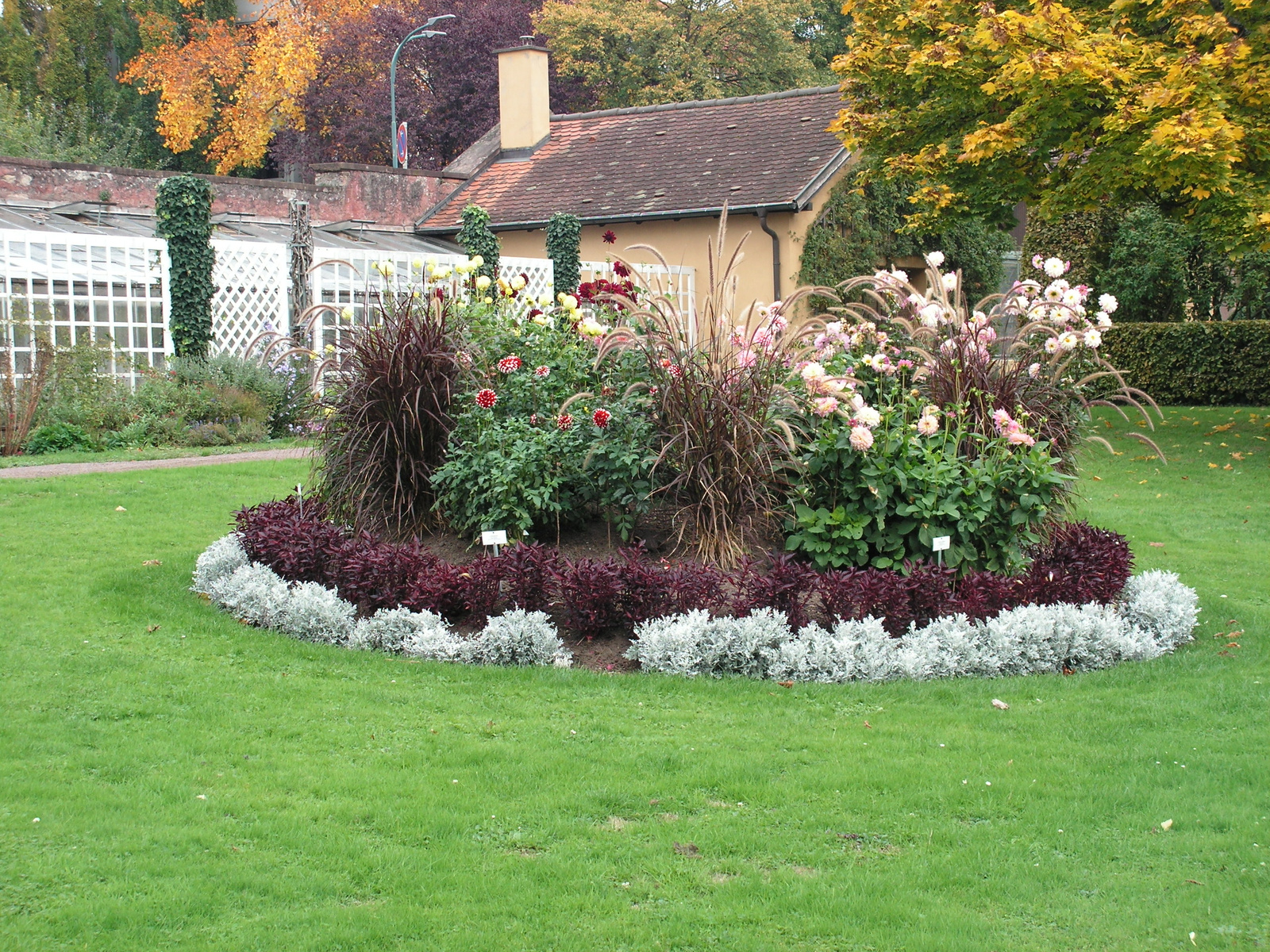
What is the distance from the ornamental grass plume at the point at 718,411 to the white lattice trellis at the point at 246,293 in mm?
10154

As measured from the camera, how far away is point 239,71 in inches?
1420

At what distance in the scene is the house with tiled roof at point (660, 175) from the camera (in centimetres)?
2064

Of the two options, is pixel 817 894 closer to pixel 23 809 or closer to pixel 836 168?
pixel 23 809

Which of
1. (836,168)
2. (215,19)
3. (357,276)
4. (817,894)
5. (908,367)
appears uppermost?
(215,19)

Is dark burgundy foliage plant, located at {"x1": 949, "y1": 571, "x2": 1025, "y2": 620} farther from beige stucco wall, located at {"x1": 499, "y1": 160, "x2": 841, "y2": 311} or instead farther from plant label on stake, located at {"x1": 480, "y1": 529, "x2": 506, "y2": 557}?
beige stucco wall, located at {"x1": 499, "y1": 160, "x2": 841, "y2": 311}

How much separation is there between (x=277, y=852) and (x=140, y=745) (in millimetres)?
1085

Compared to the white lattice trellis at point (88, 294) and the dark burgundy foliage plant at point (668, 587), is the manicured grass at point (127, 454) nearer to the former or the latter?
the white lattice trellis at point (88, 294)

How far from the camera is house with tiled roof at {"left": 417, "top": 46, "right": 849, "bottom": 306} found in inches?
813

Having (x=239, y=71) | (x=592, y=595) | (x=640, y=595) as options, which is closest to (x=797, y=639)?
(x=640, y=595)

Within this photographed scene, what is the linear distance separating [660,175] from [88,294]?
11.3 metres

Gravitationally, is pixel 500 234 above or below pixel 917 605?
above

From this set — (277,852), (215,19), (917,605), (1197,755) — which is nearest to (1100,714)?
(1197,755)

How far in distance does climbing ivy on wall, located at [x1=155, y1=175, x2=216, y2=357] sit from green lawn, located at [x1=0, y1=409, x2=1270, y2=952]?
30.6ft

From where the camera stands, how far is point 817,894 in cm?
332
